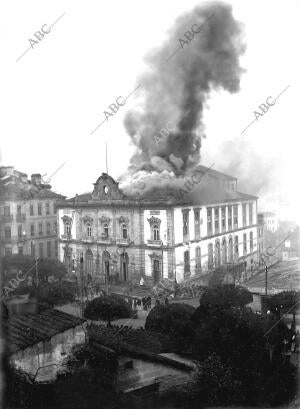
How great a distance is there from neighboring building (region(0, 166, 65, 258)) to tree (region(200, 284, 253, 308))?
297 centimetres

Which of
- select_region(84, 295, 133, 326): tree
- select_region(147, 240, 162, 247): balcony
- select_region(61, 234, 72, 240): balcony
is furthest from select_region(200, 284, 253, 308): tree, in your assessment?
select_region(61, 234, 72, 240): balcony

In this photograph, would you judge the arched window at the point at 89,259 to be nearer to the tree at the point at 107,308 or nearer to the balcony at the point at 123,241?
the balcony at the point at 123,241

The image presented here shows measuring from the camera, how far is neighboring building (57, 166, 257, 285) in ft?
26.7

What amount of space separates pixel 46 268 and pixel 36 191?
4.57ft

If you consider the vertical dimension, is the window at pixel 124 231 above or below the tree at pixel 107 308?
above

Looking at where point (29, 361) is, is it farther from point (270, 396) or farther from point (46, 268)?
point (46, 268)

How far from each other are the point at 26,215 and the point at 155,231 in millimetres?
2272

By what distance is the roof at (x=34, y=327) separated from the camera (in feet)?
17.4

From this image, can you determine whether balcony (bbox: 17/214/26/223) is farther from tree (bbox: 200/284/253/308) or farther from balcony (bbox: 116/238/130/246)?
tree (bbox: 200/284/253/308)

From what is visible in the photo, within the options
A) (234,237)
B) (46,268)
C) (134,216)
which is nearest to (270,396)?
(234,237)

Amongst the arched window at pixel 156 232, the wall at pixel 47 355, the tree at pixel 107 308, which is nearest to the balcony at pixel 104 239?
the arched window at pixel 156 232

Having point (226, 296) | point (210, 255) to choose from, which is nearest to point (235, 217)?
point (210, 255)

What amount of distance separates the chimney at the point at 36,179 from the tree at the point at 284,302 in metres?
4.34

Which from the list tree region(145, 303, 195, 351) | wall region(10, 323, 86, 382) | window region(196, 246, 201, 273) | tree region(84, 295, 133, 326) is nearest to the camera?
wall region(10, 323, 86, 382)
